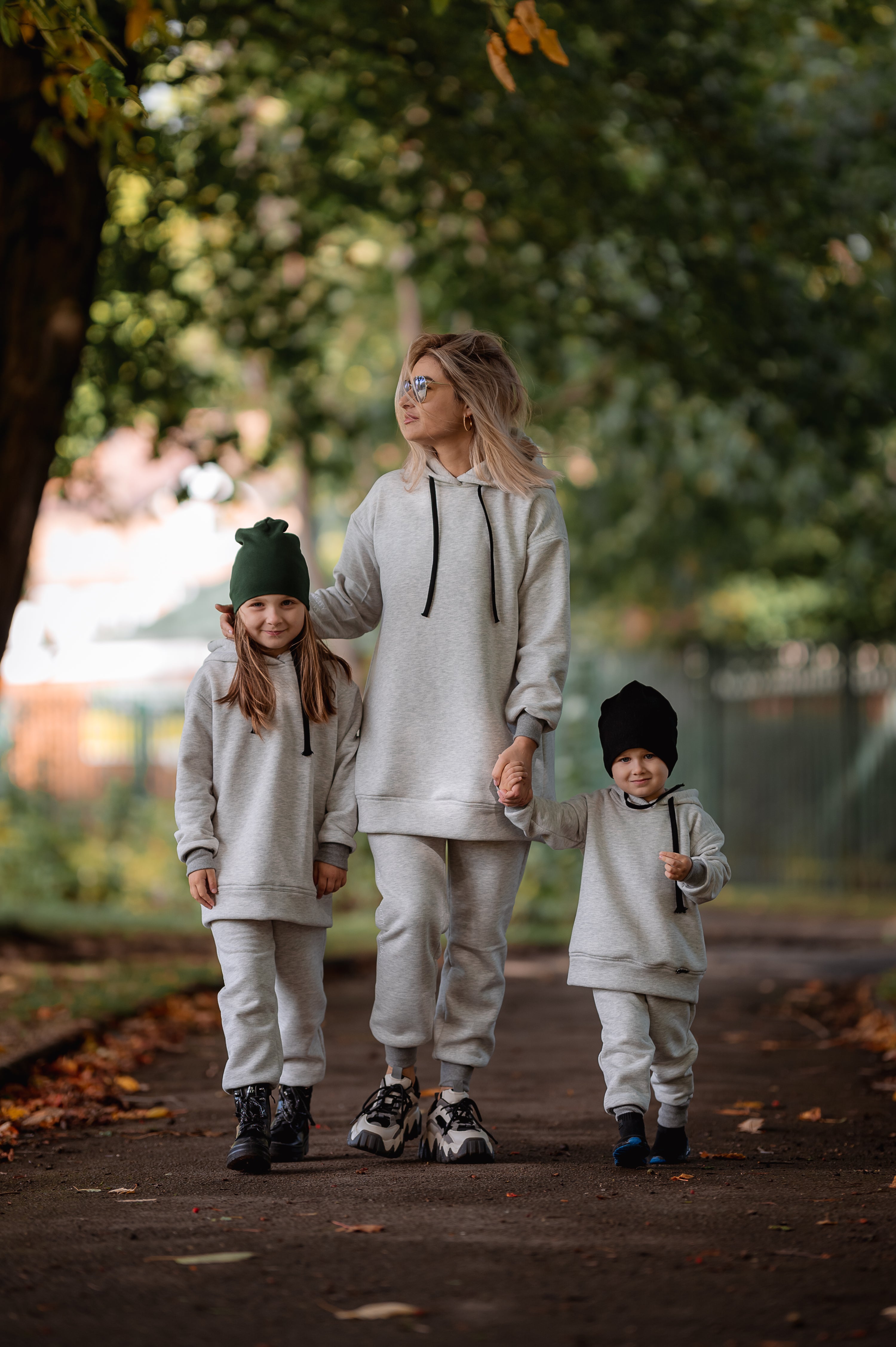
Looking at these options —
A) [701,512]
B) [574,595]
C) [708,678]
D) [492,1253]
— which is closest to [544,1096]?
[492,1253]

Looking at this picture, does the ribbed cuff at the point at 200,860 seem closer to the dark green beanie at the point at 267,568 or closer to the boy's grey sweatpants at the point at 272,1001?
→ the boy's grey sweatpants at the point at 272,1001

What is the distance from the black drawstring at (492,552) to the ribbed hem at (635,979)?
3.10 ft

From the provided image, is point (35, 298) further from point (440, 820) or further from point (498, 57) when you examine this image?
point (440, 820)

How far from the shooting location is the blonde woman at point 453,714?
3996mm

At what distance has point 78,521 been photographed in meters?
31.6

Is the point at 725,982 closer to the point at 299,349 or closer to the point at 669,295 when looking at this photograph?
the point at 669,295

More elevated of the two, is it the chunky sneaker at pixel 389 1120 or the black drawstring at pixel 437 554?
the black drawstring at pixel 437 554

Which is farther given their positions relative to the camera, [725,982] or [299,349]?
[299,349]

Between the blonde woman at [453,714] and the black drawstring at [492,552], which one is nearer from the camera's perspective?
the blonde woman at [453,714]

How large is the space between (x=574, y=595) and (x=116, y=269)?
11899mm

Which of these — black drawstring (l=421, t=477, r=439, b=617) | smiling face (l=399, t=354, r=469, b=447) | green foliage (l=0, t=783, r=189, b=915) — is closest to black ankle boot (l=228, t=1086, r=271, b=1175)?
black drawstring (l=421, t=477, r=439, b=617)

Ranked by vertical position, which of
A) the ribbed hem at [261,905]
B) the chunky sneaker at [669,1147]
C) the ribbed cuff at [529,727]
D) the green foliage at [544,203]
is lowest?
the chunky sneaker at [669,1147]

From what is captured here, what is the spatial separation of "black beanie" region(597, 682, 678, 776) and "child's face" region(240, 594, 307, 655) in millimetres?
862

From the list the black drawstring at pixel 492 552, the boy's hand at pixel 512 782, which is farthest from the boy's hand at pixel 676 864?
the black drawstring at pixel 492 552
